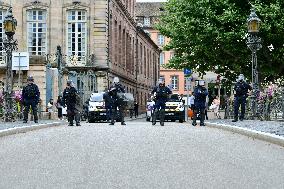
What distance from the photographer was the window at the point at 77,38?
4594cm

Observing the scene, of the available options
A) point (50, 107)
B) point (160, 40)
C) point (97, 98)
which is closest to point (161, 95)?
point (97, 98)

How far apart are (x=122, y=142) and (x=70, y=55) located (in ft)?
109

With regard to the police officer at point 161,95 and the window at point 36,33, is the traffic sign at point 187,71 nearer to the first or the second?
the window at point 36,33

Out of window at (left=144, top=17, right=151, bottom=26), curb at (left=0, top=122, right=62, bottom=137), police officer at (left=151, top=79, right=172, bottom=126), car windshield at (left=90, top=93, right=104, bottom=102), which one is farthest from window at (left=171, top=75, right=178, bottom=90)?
curb at (left=0, top=122, right=62, bottom=137)

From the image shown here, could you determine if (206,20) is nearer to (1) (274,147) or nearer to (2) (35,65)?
(2) (35,65)

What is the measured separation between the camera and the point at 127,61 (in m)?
61.5

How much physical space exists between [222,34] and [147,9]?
73926 millimetres

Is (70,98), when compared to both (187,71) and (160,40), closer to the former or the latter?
(187,71)

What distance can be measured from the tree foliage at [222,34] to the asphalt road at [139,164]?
20.7 meters

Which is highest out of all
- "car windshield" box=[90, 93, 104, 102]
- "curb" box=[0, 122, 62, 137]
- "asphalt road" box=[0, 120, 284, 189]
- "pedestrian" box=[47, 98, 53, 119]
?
"car windshield" box=[90, 93, 104, 102]

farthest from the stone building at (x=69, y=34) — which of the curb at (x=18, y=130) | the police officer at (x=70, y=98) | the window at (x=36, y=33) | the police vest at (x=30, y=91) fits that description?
the curb at (x=18, y=130)

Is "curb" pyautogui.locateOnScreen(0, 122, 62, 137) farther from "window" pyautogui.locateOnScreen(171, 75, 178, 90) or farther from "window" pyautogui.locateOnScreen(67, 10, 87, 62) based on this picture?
"window" pyautogui.locateOnScreen(171, 75, 178, 90)

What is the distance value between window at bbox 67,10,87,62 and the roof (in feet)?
197

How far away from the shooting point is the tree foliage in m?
33.7
